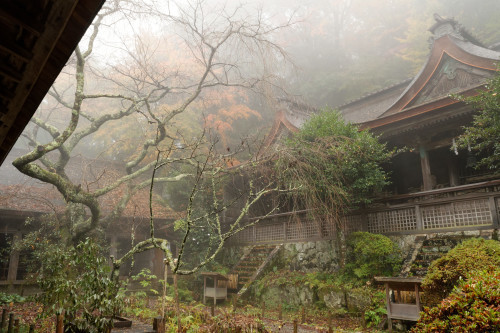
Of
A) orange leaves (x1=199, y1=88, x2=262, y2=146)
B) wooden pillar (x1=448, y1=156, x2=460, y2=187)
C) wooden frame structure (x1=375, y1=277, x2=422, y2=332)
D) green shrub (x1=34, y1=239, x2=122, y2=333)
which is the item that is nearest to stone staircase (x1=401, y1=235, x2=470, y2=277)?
wooden frame structure (x1=375, y1=277, x2=422, y2=332)

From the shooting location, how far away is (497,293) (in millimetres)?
4086

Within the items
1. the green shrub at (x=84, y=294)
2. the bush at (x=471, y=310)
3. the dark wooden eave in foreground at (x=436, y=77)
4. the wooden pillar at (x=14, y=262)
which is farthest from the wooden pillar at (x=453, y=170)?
the wooden pillar at (x=14, y=262)

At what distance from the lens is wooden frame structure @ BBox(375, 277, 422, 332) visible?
745 cm

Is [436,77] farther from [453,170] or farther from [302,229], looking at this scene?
[302,229]

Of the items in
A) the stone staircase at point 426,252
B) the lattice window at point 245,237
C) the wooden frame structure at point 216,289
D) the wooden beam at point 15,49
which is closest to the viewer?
the wooden beam at point 15,49

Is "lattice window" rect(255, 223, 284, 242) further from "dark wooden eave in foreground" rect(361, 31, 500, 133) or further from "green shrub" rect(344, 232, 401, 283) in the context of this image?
"dark wooden eave in foreground" rect(361, 31, 500, 133)

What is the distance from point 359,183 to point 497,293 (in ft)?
24.6

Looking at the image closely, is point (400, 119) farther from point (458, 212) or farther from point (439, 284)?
point (439, 284)

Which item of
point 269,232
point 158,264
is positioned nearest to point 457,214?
point 269,232

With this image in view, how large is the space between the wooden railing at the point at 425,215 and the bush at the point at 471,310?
614 cm

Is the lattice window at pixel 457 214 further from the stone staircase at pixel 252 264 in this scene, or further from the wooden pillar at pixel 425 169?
the stone staircase at pixel 252 264

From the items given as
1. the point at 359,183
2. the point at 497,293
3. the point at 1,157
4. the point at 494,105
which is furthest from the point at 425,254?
the point at 1,157

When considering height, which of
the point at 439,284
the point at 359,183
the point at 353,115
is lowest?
the point at 439,284

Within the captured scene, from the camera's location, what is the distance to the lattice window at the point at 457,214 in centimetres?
985
